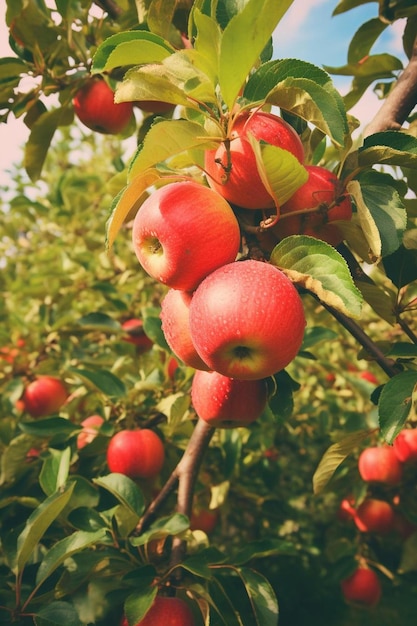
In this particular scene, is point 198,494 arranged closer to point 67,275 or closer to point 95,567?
point 95,567

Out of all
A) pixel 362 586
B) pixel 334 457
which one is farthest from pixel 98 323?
pixel 362 586

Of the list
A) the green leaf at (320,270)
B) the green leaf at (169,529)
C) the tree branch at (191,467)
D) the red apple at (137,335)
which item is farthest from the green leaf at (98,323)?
the green leaf at (320,270)

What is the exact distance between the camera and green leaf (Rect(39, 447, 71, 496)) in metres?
1.33

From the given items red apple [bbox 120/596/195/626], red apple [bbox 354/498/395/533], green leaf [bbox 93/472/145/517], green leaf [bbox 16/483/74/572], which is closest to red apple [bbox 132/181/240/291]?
green leaf [bbox 16/483/74/572]

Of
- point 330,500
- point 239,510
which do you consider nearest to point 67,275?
point 239,510

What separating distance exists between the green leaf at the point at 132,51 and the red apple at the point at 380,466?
1.78 meters

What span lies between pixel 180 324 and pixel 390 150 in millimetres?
484

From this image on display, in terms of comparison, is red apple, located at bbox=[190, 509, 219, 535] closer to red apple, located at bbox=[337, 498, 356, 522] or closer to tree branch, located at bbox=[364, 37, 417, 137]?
red apple, located at bbox=[337, 498, 356, 522]

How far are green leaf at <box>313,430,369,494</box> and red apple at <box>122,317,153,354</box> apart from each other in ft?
4.49

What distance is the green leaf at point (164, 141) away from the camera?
0.77m

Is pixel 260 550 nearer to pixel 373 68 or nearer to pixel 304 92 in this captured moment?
pixel 304 92

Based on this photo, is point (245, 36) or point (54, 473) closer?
point (245, 36)

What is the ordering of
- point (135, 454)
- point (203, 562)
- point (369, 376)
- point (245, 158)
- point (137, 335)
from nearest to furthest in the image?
point (245, 158)
point (203, 562)
point (135, 454)
point (137, 335)
point (369, 376)

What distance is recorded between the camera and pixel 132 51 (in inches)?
33.1
